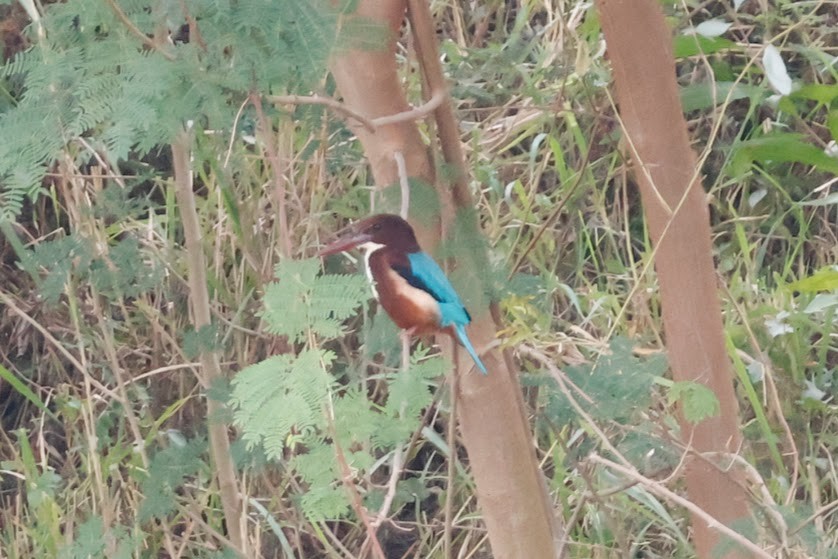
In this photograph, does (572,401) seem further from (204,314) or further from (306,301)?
(204,314)

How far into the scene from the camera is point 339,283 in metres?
0.98

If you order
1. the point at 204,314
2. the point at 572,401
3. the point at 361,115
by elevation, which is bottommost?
the point at 572,401

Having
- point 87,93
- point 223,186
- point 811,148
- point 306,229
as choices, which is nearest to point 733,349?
point 811,148

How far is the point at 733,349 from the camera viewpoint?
2.01 metres

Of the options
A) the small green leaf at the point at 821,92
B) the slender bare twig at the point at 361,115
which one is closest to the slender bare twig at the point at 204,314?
the slender bare twig at the point at 361,115

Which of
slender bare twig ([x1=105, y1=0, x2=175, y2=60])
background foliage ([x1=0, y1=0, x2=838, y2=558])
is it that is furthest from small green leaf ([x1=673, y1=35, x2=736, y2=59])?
slender bare twig ([x1=105, y1=0, x2=175, y2=60])

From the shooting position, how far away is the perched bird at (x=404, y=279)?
121 centimetres

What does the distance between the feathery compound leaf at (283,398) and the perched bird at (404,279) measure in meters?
0.28

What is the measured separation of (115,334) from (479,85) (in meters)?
1.06

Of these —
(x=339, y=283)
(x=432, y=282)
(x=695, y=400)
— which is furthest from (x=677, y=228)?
(x=339, y=283)

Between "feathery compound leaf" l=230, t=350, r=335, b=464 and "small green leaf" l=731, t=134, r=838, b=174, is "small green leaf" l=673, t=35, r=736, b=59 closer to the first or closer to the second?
"small green leaf" l=731, t=134, r=838, b=174

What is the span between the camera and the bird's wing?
121cm

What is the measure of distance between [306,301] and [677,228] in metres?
0.85

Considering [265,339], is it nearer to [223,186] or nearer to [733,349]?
[223,186]
